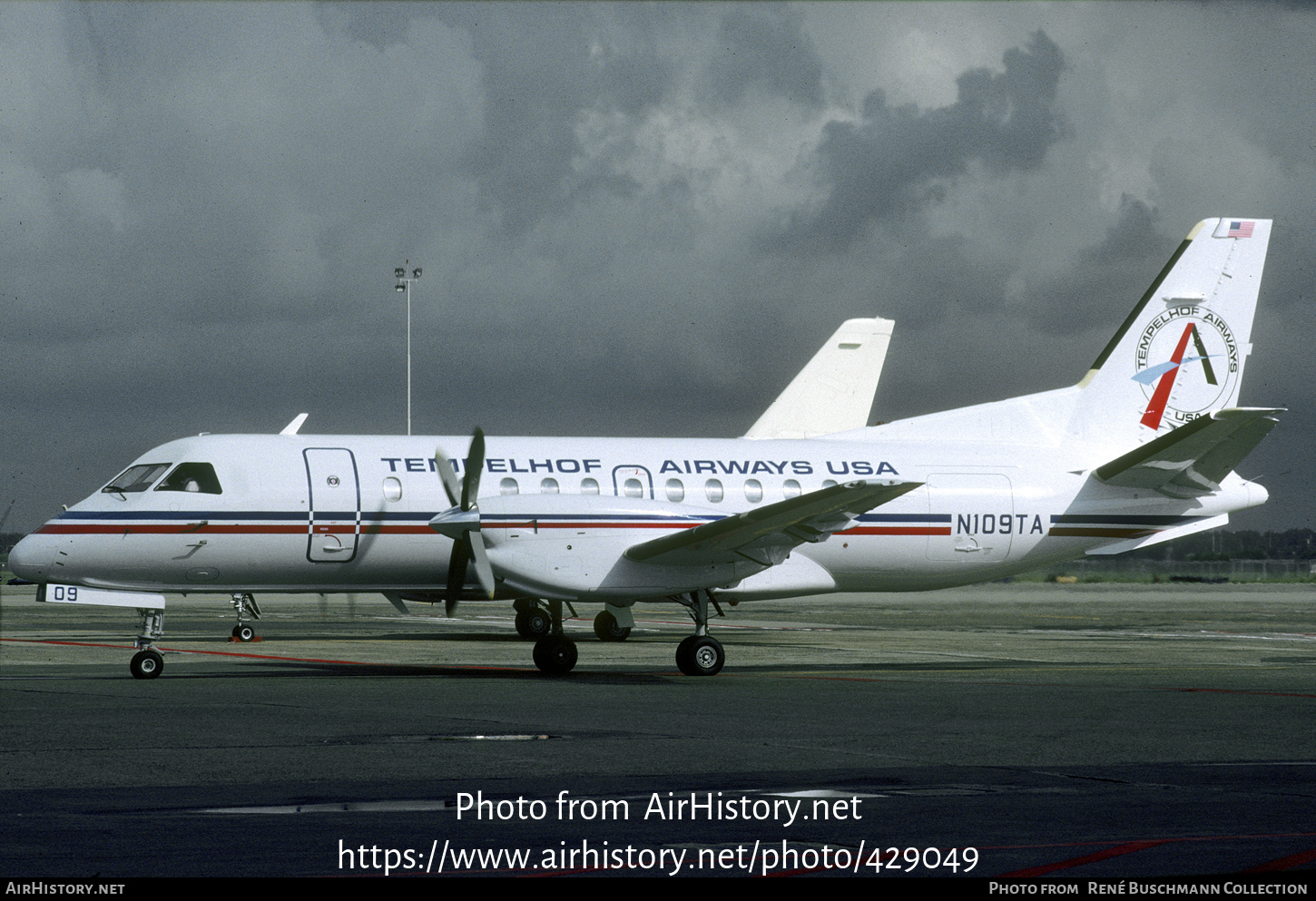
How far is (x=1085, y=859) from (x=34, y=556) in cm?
1715

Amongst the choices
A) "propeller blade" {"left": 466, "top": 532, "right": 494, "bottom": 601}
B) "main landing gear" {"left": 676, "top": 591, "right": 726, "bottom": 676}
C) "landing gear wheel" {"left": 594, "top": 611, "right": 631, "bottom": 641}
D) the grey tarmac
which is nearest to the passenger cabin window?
"main landing gear" {"left": 676, "top": 591, "right": 726, "bottom": 676}

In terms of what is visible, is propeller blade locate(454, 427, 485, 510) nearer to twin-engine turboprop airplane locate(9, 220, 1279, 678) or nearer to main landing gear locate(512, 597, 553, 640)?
twin-engine turboprop airplane locate(9, 220, 1279, 678)

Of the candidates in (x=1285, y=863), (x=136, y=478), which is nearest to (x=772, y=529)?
(x=136, y=478)

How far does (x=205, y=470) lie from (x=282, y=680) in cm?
360

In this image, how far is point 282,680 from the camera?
20938mm

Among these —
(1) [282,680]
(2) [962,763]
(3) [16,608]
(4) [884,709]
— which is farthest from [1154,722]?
(3) [16,608]

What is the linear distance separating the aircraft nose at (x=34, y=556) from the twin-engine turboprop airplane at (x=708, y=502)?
27mm

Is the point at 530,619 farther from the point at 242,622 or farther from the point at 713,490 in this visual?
the point at 713,490

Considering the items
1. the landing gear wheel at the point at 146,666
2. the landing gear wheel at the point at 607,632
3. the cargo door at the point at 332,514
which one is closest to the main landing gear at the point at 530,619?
the landing gear wheel at the point at 607,632

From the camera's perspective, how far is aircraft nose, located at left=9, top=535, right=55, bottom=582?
21.0 metres

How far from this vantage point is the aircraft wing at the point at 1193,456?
77.5 feet

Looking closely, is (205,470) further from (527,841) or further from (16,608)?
(16,608)

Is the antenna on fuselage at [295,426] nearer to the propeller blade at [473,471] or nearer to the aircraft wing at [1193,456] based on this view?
the propeller blade at [473,471]

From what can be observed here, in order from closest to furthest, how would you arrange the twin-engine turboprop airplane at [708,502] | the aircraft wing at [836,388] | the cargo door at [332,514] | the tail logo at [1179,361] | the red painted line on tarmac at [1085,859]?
the red painted line on tarmac at [1085,859]
the twin-engine turboprop airplane at [708,502]
the cargo door at [332,514]
the tail logo at [1179,361]
the aircraft wing at [836,388]
